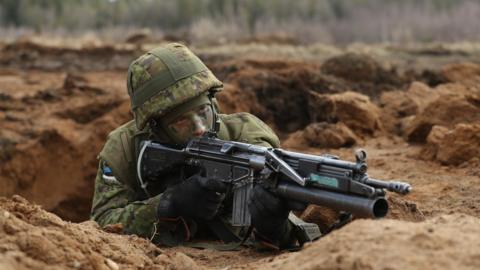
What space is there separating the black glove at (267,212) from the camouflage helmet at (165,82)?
3.11 ft

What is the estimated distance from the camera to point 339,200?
132 inches

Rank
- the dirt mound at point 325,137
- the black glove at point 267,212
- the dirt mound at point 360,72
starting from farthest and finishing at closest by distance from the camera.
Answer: the dirt mound at point 360,72 → the dirt mound at point 325,137 → the black glove at point 267,212

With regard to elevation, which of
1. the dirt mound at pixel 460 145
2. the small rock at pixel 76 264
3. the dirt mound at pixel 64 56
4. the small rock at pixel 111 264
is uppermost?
the small rock at pixel 76 264

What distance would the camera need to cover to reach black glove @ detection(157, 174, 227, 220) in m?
4.18

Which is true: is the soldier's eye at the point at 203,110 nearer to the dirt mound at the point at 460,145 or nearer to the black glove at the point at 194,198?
the black glove at the point at 194,198

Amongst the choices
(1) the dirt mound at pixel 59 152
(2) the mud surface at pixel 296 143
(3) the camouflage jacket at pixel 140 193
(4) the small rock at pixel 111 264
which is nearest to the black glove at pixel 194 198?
(3) the camouflage jacket at pixel 140 193

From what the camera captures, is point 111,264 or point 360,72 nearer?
point 111,264

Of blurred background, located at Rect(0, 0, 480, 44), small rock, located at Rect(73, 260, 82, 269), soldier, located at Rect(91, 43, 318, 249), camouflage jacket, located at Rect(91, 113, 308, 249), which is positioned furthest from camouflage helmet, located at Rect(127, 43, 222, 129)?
blurred background, located at Rect(0, 0, 480, 44)

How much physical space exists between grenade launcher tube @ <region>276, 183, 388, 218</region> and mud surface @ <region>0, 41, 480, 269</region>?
0.56ft

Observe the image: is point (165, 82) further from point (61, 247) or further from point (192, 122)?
point (61, 247)

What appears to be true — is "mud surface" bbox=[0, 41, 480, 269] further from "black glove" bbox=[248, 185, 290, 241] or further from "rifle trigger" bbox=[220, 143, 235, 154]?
"rifle trigger" bbox=[220, 143, 235, 154]

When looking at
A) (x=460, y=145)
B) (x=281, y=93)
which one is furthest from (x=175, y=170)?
(x=281, y=93)

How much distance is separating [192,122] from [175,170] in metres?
0.32

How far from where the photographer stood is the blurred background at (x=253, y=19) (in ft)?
62.4
